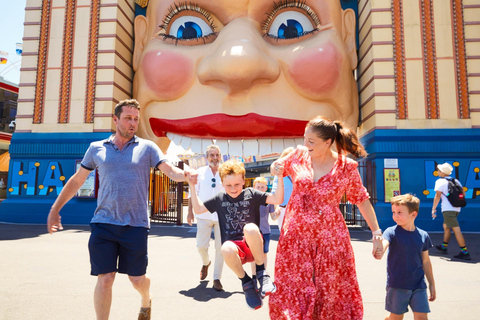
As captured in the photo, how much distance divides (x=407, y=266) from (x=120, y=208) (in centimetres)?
191

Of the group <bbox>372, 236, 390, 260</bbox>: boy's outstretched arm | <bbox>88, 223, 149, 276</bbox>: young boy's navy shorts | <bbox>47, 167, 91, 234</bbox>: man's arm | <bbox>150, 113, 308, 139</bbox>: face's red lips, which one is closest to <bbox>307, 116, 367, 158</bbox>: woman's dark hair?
<bbox>372, 236, 390, 260</bbox>: boy's outstretched arm

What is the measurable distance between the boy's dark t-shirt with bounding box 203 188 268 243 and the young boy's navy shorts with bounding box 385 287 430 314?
3.41 ft

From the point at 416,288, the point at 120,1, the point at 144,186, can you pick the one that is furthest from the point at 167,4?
the point at 416,288

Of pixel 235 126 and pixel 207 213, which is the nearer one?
pixel 207 213

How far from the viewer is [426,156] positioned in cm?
771

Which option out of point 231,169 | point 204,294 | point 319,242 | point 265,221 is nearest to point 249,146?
point 265,221

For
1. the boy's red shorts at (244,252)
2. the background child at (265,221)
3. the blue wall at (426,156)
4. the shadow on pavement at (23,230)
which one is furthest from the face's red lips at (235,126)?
the boy's red shorts at (244,252)

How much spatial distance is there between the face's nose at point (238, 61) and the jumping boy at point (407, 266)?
4388 mm

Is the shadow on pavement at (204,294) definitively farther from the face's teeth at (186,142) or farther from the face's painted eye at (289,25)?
the face's painted eye at (289,25)

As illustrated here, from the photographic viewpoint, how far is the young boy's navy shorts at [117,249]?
2316 millimetres

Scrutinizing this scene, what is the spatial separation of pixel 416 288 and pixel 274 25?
602 cm

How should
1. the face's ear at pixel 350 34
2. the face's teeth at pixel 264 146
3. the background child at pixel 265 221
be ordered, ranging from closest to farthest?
the background child at pixel 265 221, the face's teeth at pixel 264 146, the face's ear at pixel 350 34

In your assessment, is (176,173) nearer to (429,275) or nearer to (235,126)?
(429,275)

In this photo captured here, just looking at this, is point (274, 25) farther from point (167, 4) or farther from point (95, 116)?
point (95, 116)
